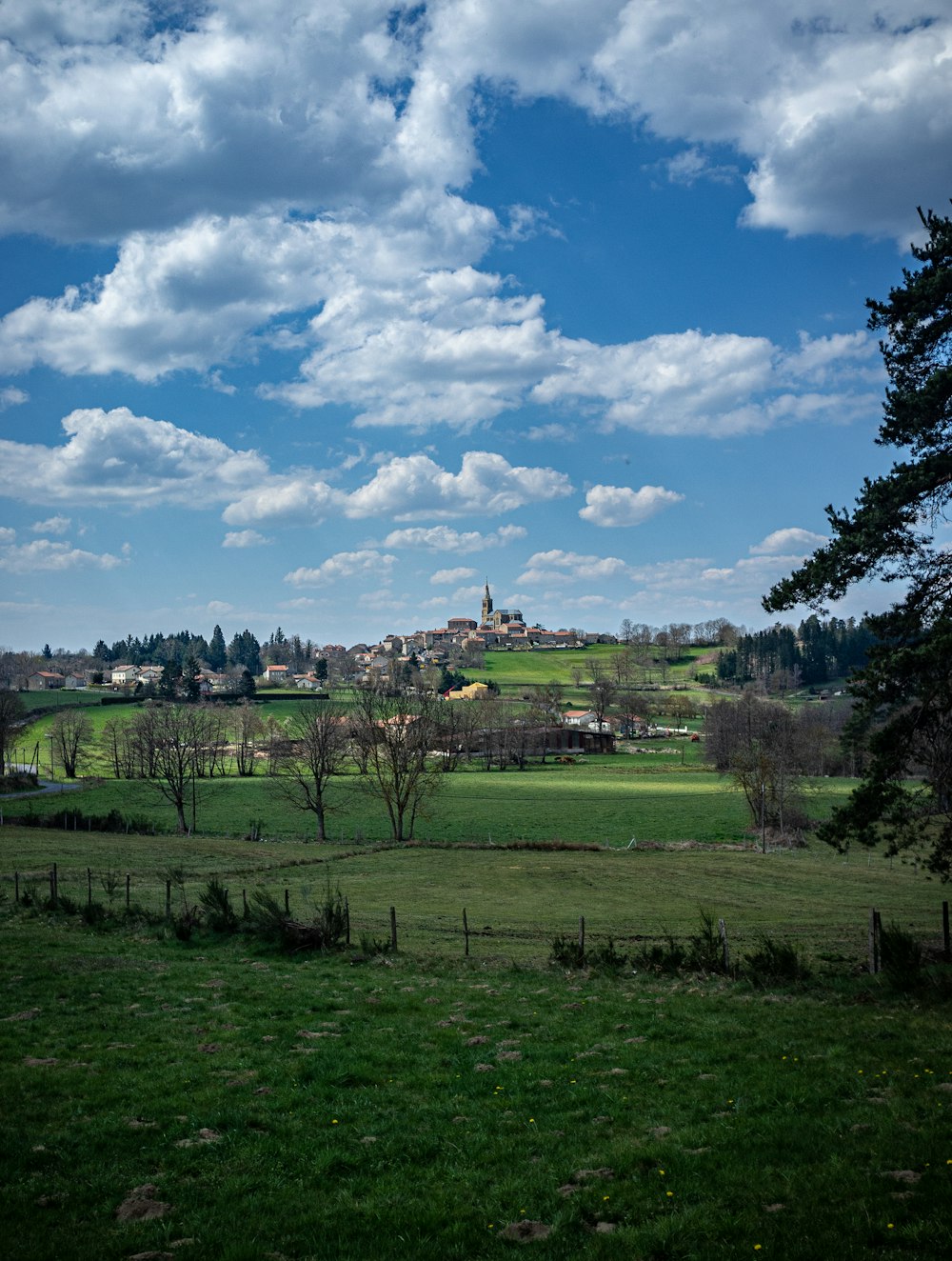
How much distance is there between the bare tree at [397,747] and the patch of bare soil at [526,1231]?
4963cm

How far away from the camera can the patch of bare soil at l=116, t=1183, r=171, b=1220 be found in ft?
26.7

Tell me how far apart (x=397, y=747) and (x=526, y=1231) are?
5236 cm

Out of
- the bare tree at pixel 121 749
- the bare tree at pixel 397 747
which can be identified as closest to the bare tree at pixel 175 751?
the bare tree at pixel 121 749

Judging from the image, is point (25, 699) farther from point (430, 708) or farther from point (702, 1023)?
point (702, 1023)

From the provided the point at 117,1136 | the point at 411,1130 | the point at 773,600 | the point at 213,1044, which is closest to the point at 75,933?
the point at 213,1044

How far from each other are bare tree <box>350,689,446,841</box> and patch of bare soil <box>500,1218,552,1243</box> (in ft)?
163

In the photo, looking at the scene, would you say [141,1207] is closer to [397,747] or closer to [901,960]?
[901,960]

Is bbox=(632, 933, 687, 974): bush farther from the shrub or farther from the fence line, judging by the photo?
the fence line

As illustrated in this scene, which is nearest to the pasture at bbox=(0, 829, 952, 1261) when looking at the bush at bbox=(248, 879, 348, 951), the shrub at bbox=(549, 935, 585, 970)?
the shrub at bbox=(549, 935, 585, 970)

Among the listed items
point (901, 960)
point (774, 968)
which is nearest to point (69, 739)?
point (774, 968)

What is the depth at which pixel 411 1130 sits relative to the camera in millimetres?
10297

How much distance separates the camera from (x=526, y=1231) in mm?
7816

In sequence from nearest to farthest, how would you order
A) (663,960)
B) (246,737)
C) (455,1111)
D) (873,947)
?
(455,1111) < (873,947) < (663,960) < (246,737)

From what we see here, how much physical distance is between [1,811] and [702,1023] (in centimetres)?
6467
